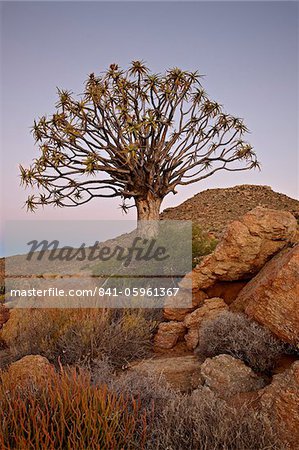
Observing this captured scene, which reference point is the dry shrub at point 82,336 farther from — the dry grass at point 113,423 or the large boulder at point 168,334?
the dry grass at point 113,423

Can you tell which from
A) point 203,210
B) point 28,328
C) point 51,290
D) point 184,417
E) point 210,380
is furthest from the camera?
point 203,210

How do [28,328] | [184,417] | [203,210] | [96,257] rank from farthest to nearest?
[203,210]
[96,257]
[28,328]
[184,417]

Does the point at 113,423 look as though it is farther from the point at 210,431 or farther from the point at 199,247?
the point at 199,247

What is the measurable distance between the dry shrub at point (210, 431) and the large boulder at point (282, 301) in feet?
4.52

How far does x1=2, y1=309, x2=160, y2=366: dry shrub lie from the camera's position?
17.2 ft

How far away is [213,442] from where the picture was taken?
8.63 feet

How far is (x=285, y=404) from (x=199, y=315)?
2596 millimetres

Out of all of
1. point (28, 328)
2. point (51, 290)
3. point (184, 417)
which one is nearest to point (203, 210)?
point (51, 290)

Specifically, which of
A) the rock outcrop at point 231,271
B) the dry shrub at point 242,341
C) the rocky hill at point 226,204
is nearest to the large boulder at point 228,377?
the dry shrub at point 242,341

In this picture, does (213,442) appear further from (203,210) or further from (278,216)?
(203,210)

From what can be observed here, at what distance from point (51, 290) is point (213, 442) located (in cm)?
565

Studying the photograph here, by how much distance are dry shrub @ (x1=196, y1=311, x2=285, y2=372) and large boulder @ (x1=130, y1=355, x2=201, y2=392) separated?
23 centimetres

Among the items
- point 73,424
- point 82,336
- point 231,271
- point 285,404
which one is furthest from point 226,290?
point 73,424

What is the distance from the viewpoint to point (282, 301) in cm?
423
